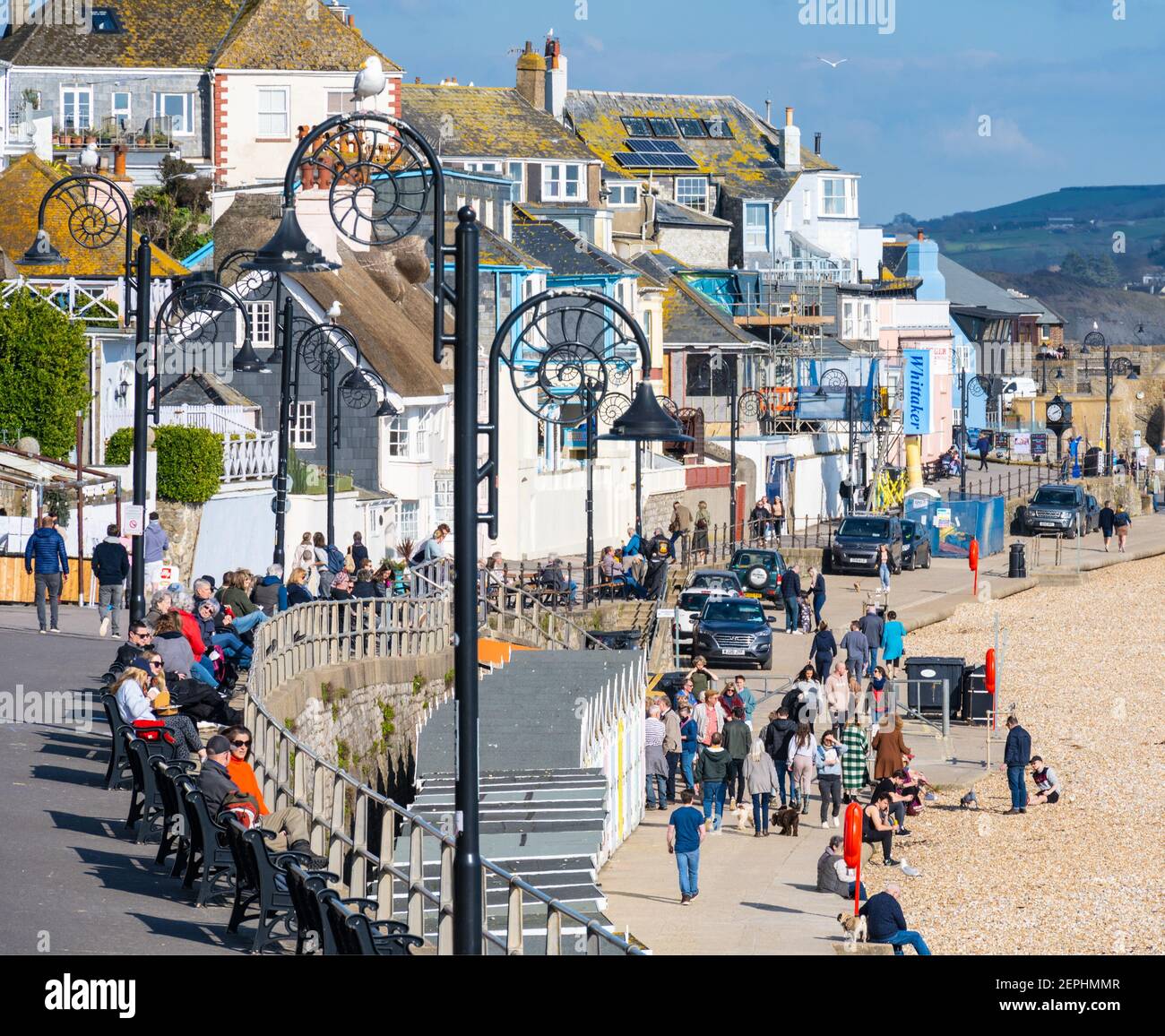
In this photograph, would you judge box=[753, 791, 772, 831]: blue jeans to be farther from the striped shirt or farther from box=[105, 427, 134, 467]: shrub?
box=[105, 427, 134, 467]: shrub

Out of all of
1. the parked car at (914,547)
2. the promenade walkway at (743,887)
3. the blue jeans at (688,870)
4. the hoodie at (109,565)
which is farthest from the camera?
the parked car at (914,547)

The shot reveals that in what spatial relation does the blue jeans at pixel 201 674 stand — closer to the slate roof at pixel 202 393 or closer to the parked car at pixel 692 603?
the parked car at pixel 692 603

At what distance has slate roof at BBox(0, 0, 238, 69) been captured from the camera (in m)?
59.0

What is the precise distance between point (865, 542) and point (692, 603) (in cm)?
1324

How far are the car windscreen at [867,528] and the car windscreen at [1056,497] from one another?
14.1 m

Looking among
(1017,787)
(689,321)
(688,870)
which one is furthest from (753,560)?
(688,870)

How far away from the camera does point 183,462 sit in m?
33.2

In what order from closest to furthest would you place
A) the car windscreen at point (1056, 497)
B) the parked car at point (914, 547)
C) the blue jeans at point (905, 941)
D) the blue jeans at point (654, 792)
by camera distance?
the blue jeans at point (905, 941), the blue jeans at point (654, 792), the parked car at point (914, 547), the car windscreen at point (1056, 497)

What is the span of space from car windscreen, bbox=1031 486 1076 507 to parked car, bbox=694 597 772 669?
29107 mm

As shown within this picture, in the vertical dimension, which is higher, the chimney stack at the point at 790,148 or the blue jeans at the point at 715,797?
the chimney stack at the point at 790,148

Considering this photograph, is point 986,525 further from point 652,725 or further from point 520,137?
point 652,725

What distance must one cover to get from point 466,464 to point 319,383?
3140cm

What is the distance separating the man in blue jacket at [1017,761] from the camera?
27.6 metres

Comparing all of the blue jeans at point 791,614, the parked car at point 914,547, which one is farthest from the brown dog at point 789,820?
the parked car at point 914,547
